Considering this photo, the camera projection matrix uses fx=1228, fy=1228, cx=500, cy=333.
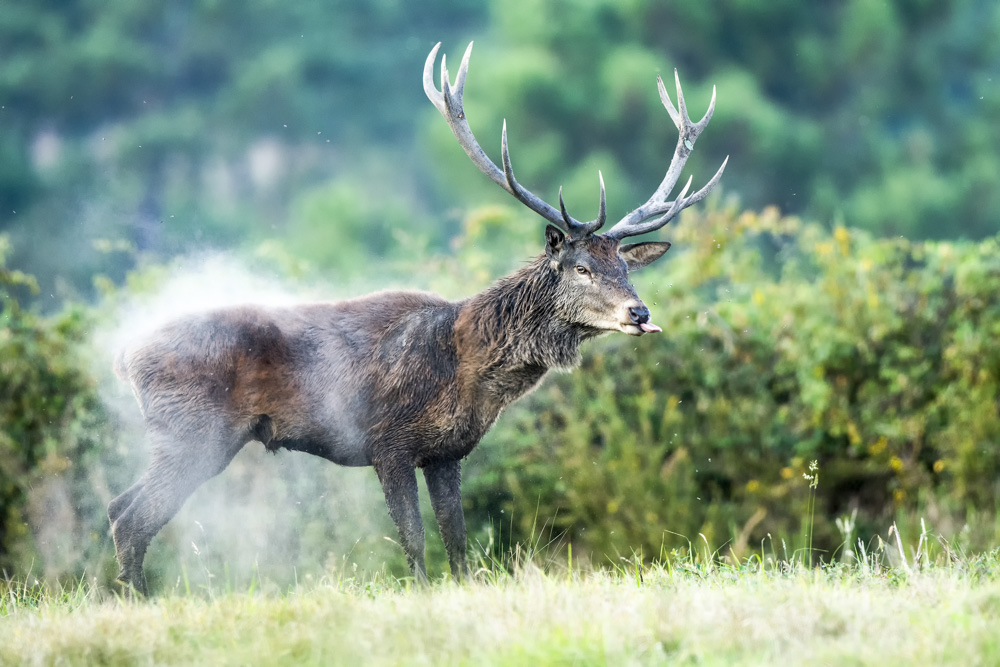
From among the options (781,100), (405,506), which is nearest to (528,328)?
(405,506)

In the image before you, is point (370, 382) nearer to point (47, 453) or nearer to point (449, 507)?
point (449, 507)

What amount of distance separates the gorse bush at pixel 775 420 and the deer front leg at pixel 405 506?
88.0 inches

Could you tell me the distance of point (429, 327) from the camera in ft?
20.4

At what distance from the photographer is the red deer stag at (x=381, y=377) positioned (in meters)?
5.94

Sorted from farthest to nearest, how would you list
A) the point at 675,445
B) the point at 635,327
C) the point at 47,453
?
the point at 675,445, the point at 47,453, the point at 635,327

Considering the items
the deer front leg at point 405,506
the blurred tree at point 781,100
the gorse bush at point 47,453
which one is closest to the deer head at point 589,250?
the deer front leg at point 405,506

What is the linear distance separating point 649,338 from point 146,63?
13.5m

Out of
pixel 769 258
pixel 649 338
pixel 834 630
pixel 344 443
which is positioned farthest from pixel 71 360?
pixel 769 258

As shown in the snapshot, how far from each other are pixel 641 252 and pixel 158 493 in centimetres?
272

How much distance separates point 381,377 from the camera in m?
6.09

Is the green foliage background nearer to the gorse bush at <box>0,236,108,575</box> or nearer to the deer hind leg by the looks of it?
the gorse bush at <box>0,236,108,575</box>

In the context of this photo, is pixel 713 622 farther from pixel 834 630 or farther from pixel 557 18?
pixel 557 18

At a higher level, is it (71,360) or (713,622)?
(71,360)

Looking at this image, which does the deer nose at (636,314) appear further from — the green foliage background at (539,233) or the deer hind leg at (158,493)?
the green foliage background at (539,233)
